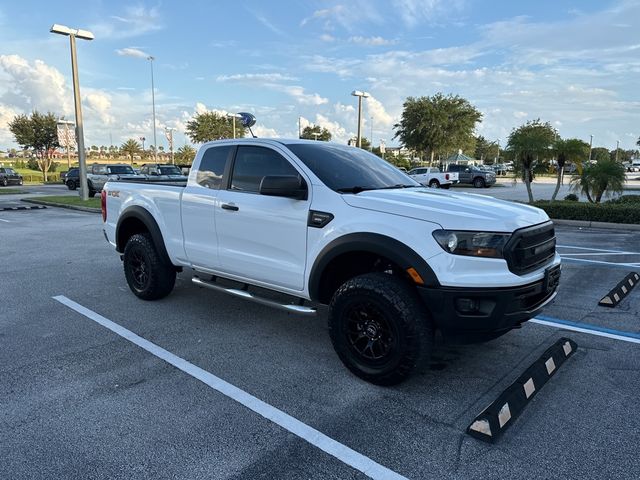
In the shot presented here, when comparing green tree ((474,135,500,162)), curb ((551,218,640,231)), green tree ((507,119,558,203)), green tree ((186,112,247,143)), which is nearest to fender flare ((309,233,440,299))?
curb ((551,218,640,231))

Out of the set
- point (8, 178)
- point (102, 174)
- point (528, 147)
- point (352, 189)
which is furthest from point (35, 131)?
point (352, 189)

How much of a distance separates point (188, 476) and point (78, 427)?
95 cm

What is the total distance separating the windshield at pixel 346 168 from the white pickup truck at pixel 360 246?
17 mm

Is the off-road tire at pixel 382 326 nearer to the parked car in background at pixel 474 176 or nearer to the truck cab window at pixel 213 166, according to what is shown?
the truck cab window at pixel 213 166

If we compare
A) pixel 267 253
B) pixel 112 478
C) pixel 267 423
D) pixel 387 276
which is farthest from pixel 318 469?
pixel 267 253

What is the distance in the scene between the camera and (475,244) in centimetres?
323

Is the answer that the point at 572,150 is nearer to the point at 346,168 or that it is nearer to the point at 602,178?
the point at 602,178

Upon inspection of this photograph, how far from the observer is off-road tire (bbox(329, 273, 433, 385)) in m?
3.33

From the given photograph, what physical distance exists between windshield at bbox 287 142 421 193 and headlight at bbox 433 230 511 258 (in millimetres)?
1043

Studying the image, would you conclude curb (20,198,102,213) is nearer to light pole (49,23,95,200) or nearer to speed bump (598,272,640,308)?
light pole (49,23,95,200)

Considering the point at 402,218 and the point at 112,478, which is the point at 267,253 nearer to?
the point at 402,218

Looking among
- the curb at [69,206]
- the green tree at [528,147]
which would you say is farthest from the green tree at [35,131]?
the green tree at [528,147]

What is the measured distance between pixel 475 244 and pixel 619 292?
3.71m

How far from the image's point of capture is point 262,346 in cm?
439
